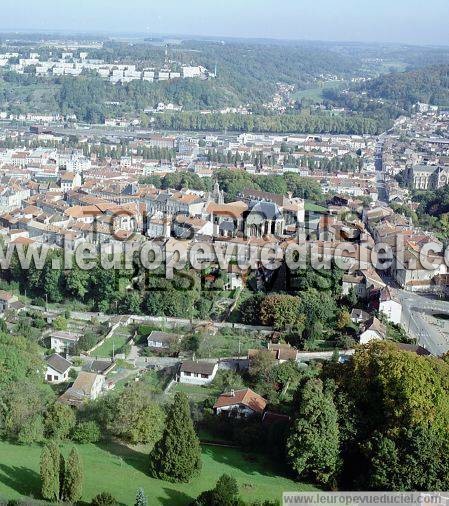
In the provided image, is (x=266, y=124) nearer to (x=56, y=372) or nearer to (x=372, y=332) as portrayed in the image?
(x=372, y=332)

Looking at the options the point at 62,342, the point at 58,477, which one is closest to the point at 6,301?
the point at 62,342

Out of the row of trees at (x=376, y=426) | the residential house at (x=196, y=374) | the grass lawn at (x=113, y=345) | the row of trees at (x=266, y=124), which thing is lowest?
the grass lawn at (x=113, y=345)

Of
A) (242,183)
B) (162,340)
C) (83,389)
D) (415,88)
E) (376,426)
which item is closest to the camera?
(376,426)

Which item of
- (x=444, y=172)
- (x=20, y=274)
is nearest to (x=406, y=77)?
(x=444, y=172)

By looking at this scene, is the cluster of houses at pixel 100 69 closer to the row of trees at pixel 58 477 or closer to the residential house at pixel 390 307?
the residential house at pixel 390 307

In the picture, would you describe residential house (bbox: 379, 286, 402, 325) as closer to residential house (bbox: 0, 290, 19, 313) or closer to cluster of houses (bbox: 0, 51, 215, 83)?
residential house (bbox: 0, 290, 19, 313)

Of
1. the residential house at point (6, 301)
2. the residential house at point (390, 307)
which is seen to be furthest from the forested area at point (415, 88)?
the residential house at point (6, 301)

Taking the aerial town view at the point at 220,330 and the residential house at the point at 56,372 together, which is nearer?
Result: the aerial town view at the point at 220,330

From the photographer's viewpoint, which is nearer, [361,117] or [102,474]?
[102,474]

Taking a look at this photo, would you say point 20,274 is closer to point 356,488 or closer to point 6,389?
point 6,389
